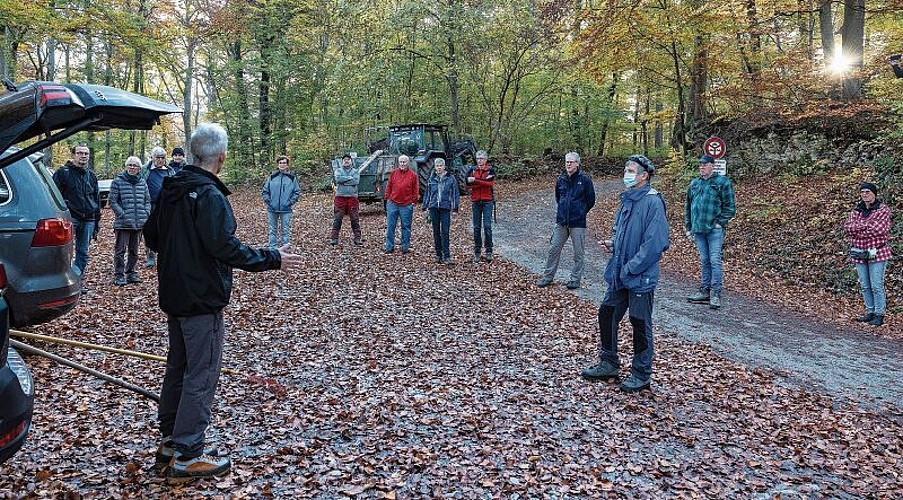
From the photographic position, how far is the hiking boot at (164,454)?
134 inches

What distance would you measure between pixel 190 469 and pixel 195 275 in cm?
104

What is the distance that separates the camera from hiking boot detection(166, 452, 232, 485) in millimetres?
3242

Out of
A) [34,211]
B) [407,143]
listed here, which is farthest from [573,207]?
[407,143]

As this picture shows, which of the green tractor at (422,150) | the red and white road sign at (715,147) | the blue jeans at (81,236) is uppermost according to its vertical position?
the green tractor at (422,150)

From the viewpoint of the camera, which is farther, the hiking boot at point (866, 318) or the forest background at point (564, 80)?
the forest background at point (564, 80)

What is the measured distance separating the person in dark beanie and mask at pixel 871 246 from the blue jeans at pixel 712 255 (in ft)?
5.31

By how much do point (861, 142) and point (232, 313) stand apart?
43.0ft

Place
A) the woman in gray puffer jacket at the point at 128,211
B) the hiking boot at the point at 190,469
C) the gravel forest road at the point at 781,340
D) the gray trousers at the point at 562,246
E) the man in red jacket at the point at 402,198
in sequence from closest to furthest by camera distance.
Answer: the hiking boot at the point at 190,469 < the gravel forest road at the point at 781,340 < the woman in gray puffer jacket at the point at 128,211 < the gray trousers at the point at 562,246 < the man in red jacket at the point at 402,198

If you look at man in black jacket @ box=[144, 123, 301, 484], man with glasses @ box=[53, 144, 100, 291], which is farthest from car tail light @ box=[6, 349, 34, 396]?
man with glasses @ box=[53, 144, 100, 291]

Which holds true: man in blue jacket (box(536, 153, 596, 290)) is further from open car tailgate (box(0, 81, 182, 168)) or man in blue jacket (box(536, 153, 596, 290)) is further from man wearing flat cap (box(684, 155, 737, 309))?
open car tailgate (box(0, 81, 182, 168))

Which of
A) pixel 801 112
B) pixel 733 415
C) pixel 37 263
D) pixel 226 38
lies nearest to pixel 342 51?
pixel 226 38

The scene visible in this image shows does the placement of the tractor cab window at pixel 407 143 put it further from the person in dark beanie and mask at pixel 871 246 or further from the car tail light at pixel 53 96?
the car tail light at pixel 53 96

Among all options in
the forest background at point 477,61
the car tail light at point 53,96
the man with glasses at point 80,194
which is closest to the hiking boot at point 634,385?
the car tail light at point 53,96

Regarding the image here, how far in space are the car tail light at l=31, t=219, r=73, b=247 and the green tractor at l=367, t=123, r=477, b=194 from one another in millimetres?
11911
